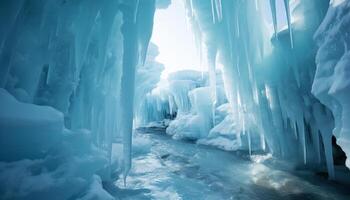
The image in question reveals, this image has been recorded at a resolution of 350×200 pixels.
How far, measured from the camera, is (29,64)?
180 inches

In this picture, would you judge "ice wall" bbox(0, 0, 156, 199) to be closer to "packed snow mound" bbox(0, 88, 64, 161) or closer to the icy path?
"packed snow mound" bbox(0, 88, 64, 161)

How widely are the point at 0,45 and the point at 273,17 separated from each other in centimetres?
662

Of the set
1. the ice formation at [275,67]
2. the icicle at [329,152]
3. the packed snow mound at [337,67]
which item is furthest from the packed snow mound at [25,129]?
the icicle at [329,152]

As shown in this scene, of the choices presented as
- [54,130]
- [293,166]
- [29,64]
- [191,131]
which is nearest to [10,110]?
[54,130]

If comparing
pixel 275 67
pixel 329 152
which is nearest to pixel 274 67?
pixel 275 67

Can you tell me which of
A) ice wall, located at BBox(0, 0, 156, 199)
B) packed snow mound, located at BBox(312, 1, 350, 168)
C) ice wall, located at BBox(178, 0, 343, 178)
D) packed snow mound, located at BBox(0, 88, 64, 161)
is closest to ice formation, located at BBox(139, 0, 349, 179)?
ice wall, located at BBox(178, 0, 343, 178)

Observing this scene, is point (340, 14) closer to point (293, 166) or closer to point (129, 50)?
point (129, 50)

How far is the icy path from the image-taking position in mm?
5617

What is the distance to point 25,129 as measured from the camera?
2.76 metres

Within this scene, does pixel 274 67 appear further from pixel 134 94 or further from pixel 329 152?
pixel 134 94

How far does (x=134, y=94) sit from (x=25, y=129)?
469 cm

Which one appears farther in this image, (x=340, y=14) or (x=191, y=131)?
(x=191, y=131)

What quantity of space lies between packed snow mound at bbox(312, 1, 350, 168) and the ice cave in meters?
0.02

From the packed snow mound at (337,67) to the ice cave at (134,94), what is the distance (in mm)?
21
